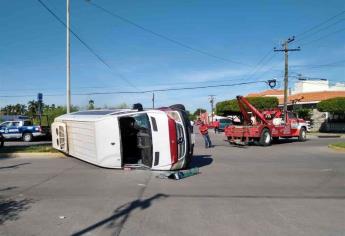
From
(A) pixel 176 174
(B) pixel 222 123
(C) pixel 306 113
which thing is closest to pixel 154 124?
(A) pixel 176 174

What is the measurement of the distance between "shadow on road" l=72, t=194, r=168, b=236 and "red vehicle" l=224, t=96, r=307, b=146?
55.5ft

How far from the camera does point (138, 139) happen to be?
1495 cm

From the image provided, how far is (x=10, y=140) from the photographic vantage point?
3253cm

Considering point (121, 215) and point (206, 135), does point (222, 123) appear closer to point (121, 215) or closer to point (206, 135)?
point (206, 135)

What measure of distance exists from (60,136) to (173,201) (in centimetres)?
958

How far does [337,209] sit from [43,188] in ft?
21.9

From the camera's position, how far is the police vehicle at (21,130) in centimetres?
3136

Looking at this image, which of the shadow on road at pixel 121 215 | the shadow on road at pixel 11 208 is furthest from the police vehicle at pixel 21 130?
the shadow on road at pixel 121 215

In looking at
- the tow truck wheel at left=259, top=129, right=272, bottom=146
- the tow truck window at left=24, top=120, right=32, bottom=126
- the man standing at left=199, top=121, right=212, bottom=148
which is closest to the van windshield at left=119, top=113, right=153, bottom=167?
the man standing at left=199, top=121, right=212, bottom=148

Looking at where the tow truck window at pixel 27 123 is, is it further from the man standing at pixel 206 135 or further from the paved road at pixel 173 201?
the paved road at pixel 173 201

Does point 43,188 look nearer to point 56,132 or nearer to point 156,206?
point 156,206

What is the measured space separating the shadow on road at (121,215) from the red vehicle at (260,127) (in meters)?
16.9

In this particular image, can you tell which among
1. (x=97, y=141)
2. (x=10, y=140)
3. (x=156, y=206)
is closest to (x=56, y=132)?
(x=97, y=141)

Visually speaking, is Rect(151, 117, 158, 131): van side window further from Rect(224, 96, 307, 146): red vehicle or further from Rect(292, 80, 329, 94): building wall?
Rect(292, 80, 329, 94): building wall
